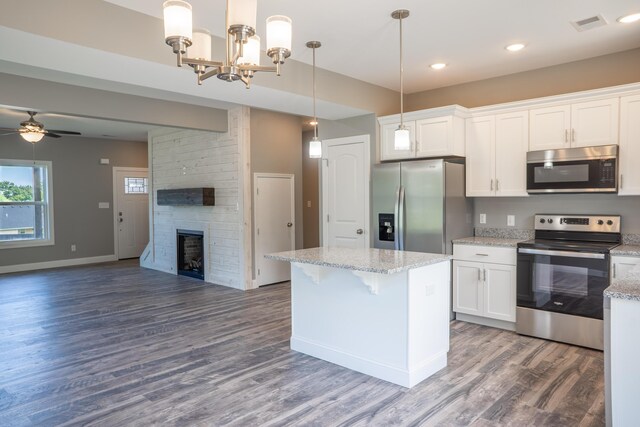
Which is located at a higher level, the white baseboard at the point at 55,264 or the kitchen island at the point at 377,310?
the kitchen island at the point at 377,310

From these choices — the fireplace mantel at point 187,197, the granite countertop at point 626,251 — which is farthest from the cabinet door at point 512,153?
the fireplace mantel at point 187,197

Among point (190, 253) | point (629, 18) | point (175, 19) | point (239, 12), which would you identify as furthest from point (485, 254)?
point (190, 253)

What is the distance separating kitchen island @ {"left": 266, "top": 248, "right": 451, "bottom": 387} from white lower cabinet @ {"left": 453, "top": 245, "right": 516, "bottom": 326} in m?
1.12

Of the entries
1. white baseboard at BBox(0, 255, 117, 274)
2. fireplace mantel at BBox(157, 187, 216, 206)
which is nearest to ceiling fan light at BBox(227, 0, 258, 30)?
fireplace mantel at BBox(157, 187, 216, 206)

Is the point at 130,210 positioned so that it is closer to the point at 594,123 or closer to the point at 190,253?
the point at 190,253

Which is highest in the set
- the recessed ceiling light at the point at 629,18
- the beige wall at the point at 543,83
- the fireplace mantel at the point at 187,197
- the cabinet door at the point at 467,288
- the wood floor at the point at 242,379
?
the recessed ceiling light at the point at 629,18

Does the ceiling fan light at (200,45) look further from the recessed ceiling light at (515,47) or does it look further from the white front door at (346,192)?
the white front door at (346,192)

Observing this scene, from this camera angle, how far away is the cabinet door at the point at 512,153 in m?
4.26

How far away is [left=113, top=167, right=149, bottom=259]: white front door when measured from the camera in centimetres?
952

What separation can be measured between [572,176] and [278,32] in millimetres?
3133

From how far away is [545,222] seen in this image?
4.33m

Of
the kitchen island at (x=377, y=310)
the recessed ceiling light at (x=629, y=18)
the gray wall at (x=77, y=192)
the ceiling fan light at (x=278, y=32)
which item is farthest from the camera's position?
the gray wall at (x=77, y=192)

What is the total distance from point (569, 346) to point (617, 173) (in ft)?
5.16

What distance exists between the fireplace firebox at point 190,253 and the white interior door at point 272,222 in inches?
49.1
